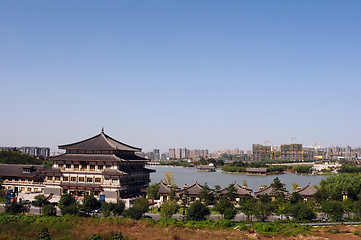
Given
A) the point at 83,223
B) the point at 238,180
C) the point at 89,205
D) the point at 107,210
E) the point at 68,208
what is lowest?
the point at 238,180

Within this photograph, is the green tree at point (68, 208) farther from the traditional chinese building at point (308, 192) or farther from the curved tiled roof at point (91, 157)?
the traditional chinese building at point (308, 192)

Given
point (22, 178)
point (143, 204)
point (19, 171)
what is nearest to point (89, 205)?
point (143, 204)

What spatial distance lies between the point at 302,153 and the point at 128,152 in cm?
17264

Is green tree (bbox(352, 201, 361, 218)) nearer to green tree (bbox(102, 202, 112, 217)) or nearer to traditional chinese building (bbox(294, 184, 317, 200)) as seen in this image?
traditional chinese building (bbox(294, 184, 317, 200))

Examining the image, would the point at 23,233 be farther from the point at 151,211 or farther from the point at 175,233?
the point at 151,211

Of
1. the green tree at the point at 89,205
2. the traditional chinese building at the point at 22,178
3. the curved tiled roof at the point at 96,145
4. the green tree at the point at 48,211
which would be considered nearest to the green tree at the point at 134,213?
the green tree at the point at 89,205

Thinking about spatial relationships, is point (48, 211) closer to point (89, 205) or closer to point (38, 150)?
point (89, 205)

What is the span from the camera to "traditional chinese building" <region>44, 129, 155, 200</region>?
3897 cm

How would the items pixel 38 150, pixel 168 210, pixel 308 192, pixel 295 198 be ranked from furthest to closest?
1. pixel 38 150
2. pixel 308 192
3. pixel 295 198
4. pixel 168 210

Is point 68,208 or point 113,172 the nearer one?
point 68,208

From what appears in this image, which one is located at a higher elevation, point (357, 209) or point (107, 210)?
point (107, 210)

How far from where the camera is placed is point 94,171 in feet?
132

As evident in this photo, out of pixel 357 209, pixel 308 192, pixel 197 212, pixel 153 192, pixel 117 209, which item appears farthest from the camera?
pixel 308 192

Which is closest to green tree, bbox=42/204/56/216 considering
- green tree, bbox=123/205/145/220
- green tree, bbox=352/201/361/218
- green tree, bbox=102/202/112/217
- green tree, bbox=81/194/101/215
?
green tree, bbox=81/194/101/215
